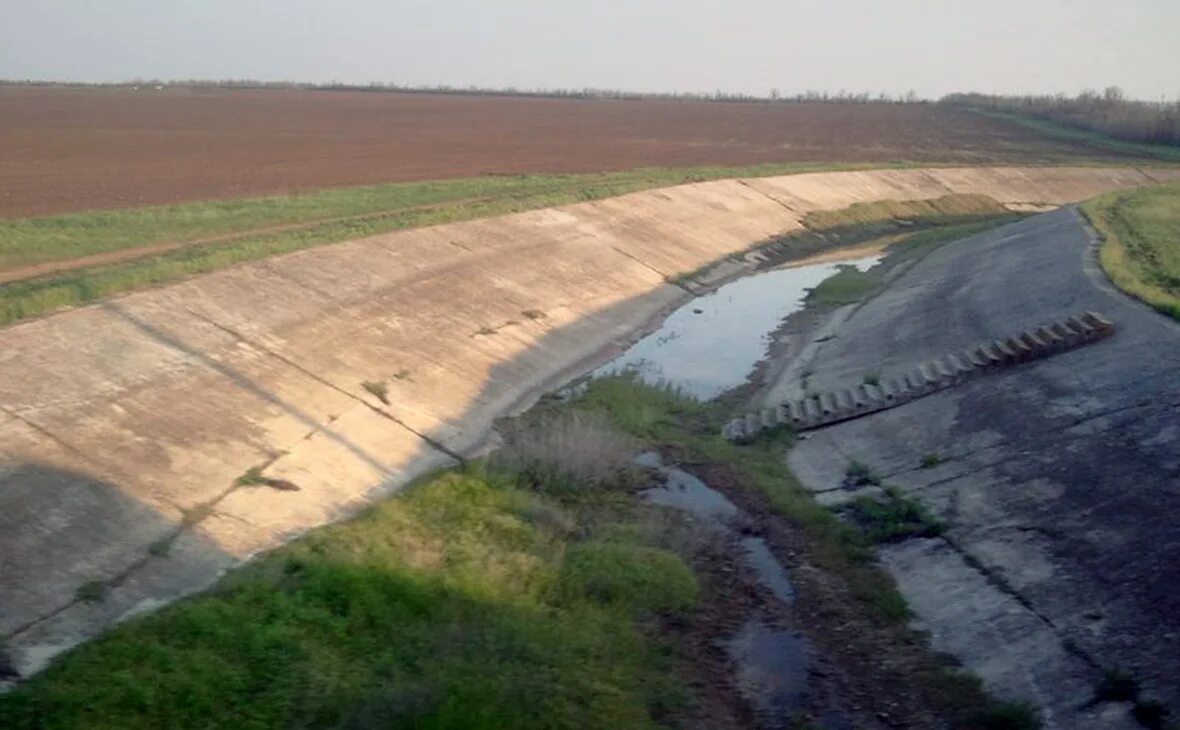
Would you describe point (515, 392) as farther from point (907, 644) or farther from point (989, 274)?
point (989, 274)

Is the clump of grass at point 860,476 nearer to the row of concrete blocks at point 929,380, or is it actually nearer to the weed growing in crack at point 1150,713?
the row of concrete blocks at point 929,380

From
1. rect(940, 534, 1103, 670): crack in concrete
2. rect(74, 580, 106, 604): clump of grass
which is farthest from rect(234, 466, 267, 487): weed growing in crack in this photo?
rect(940, 534, 1103, 670): crack in concrete

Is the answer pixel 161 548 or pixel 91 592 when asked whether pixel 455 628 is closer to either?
pixel 91 592

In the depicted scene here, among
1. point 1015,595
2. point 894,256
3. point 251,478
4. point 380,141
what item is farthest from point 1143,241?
point 380,141

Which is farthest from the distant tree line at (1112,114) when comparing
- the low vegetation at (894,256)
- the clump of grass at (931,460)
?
the clump of grass at (931,460)

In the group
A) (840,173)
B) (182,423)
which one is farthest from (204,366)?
(840,173)
